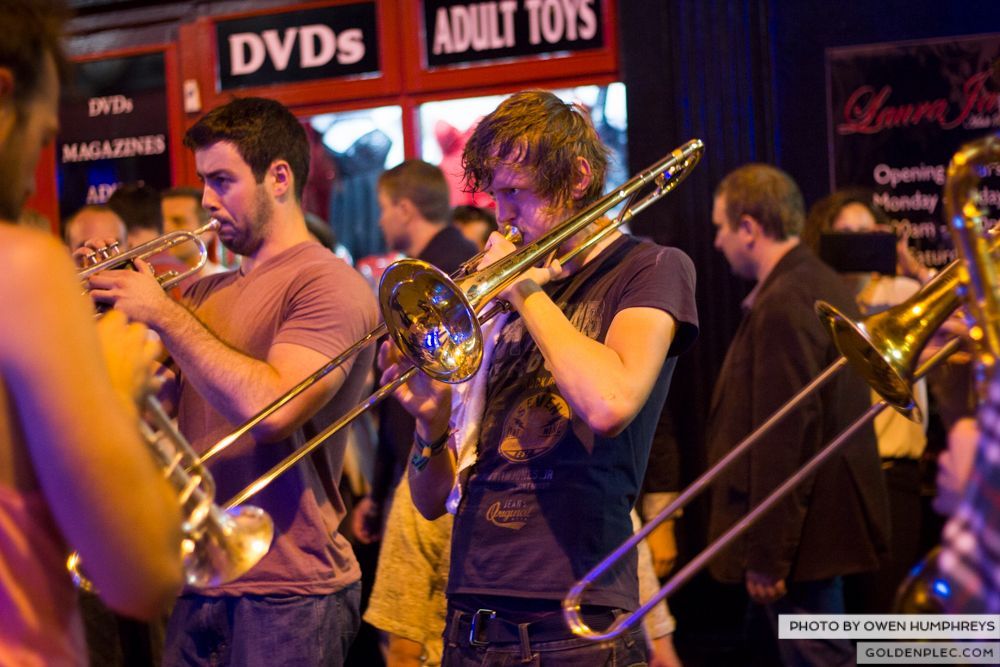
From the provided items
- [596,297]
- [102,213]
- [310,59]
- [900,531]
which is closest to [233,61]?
[310,59]

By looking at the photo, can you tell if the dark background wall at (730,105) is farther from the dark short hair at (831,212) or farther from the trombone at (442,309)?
the trombone at (442,309)

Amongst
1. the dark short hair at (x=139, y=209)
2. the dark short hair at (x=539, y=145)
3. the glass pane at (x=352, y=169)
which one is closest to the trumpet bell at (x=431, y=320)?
the dark short hair at (x=539, y=145)

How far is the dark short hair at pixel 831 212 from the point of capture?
466cm

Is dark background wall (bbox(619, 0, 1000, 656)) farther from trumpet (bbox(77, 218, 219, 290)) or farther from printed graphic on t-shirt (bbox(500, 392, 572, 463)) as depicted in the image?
printed graphic on t-shirt (bbox(500, 392, 572, 463))

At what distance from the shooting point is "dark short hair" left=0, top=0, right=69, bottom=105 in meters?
1.38

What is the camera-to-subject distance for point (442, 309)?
2.32m

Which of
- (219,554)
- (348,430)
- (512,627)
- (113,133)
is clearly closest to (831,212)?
(348,430)

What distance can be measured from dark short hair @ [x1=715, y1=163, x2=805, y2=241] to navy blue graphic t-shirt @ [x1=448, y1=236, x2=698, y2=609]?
202 cm

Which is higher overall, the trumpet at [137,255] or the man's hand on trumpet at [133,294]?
the trumpet at [137,255]

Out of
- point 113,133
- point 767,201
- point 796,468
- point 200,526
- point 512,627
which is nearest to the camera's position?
point 200,526

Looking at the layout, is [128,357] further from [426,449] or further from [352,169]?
[352,169]

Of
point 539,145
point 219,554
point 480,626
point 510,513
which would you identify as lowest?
point 480,626

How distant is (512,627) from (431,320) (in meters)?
0.63

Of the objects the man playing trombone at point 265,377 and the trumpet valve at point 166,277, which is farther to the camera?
the trumpet valve at point 166,277
